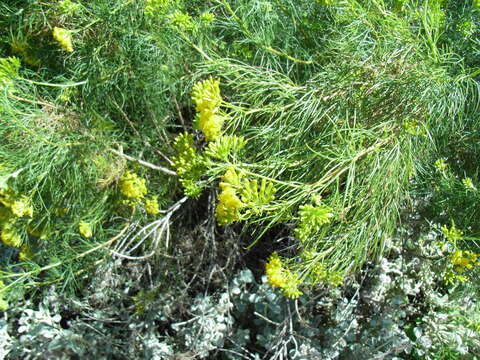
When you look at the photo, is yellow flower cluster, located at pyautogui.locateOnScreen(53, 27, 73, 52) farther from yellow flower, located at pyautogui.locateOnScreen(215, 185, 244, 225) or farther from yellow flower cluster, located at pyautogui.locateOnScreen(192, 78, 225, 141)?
yellow flower, located at pyautogui.locateOnScreen(215, 185, 244, 225)

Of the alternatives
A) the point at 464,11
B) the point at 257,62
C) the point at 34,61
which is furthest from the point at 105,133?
the point at 464,11

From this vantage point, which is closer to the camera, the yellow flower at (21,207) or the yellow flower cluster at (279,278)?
the yellow flower cluster at (279,278)

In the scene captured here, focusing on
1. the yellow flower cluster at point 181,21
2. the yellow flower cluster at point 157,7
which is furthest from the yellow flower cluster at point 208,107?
the yellow flower cluster at point 157,7

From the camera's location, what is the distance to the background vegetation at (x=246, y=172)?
1.44 meters

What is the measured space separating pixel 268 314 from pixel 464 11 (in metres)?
1.47

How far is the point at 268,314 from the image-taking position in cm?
205

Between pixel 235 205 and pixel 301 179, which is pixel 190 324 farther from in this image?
pixel 235 205

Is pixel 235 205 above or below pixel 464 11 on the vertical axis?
below

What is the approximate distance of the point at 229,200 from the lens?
1.12m

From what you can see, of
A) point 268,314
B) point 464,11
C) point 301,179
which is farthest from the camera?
point 268,314

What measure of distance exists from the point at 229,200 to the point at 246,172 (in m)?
0.08

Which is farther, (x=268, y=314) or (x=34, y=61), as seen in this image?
(x=268, y=314)

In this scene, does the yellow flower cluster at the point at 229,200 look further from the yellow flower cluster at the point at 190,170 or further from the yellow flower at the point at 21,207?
the yellow flower at the point at 21,207

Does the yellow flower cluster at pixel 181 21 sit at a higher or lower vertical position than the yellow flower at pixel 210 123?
higher
